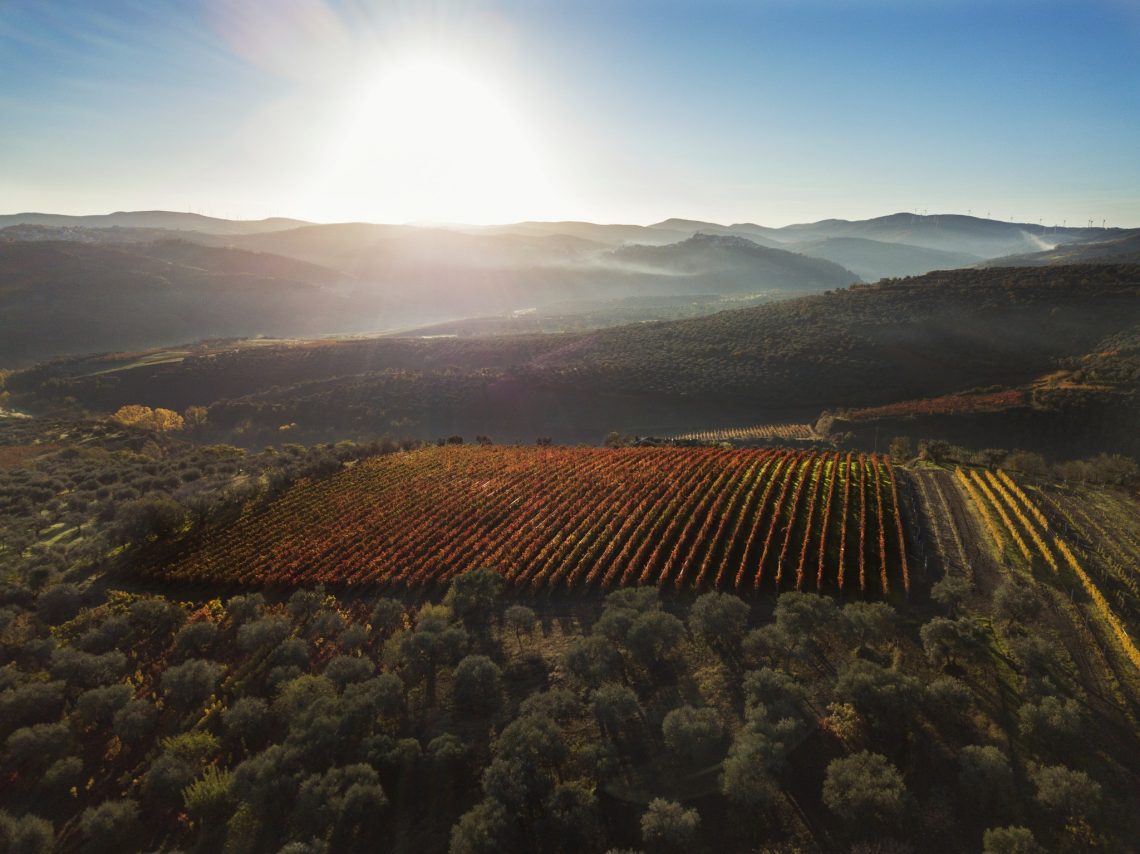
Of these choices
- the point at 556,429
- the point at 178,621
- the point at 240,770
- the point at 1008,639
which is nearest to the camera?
the point at 240,770

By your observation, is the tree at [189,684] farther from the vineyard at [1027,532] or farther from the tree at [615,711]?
the vineyard at [1027,532]

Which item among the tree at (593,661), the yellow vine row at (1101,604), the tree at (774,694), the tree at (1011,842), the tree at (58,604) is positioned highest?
the tree at (1011,842)

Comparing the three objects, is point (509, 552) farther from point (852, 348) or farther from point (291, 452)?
point (852, 348)

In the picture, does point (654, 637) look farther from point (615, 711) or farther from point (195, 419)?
point (195, 419)

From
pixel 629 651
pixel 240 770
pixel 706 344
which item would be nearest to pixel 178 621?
pixel 240 770

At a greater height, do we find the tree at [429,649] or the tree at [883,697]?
the tree at [883,697]

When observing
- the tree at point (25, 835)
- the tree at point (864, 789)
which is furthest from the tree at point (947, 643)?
the tree at point (25, 835)
